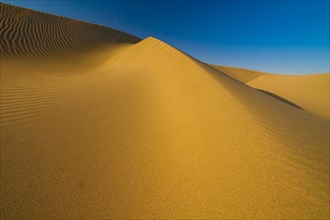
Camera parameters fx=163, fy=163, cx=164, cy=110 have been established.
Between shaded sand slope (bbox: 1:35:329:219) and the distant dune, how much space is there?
0.01 metres

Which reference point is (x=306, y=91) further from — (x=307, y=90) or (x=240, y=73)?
(x=240, y=73)

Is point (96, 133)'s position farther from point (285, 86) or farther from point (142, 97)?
point (285, 86)

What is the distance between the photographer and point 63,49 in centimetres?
1273

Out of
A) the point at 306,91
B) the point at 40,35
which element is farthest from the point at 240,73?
the point at 40,35

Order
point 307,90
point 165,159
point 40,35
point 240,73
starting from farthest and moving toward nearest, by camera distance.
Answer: point 240,73 → point 40,35 → point 307,90 → point 165,159

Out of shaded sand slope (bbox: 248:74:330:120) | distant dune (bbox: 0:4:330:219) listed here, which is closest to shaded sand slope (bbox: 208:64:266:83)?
shaded sand slope (bbox: 248:74:330:120)

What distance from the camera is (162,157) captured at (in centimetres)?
237

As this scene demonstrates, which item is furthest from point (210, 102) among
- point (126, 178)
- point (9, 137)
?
point (9, 137)

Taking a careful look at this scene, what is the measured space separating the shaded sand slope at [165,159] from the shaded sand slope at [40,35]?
346 inches

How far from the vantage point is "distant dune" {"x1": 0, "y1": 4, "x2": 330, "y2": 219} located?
160 centimetres

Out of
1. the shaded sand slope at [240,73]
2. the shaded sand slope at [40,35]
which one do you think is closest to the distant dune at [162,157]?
the shaded sand slope at [40,35]

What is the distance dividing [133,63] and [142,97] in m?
4.10

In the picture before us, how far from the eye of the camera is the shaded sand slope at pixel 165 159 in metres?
1.60

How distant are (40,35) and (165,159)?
1612cm
